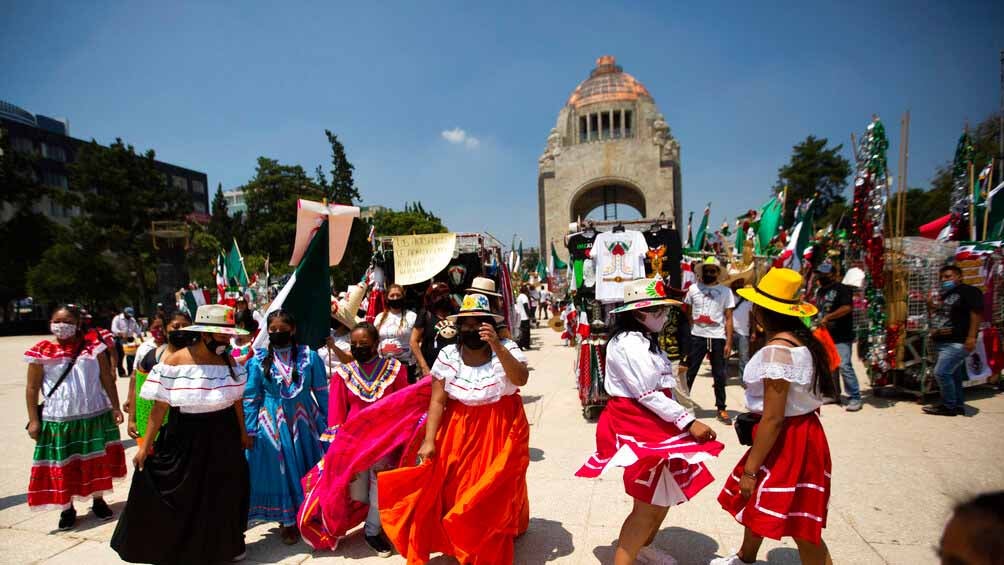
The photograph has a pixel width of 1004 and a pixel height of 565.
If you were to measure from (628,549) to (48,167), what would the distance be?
2530 inches

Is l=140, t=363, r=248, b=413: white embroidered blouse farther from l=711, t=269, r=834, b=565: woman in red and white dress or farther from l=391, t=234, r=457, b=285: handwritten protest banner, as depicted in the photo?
l=391, t=234, r=457, b=285: handwritten protest banner

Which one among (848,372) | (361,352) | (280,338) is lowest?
(848,372)

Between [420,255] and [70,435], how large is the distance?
4469 mm

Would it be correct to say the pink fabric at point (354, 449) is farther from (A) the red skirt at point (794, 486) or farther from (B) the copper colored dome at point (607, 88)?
(B) the copper colored dome at point (607, 88)

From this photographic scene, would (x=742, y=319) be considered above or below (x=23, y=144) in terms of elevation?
below

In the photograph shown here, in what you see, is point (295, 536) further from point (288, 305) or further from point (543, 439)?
point (543, 439)

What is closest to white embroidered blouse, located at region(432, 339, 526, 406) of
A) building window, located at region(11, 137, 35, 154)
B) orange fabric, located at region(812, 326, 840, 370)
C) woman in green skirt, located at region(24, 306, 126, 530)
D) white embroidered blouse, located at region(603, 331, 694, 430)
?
white embroidered blouse, located at region(603, 331, 694, 430)

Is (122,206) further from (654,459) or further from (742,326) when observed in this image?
(654,459)

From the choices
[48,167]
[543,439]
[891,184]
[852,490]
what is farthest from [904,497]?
[48,167]

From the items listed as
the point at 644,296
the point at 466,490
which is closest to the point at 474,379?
the point at 466,490

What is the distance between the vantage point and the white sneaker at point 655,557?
2926mm

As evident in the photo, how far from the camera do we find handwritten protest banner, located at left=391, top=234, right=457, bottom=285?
7305 millimetres

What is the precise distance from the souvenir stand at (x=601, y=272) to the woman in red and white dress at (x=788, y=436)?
3.64 meters

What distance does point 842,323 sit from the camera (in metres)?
6.25
